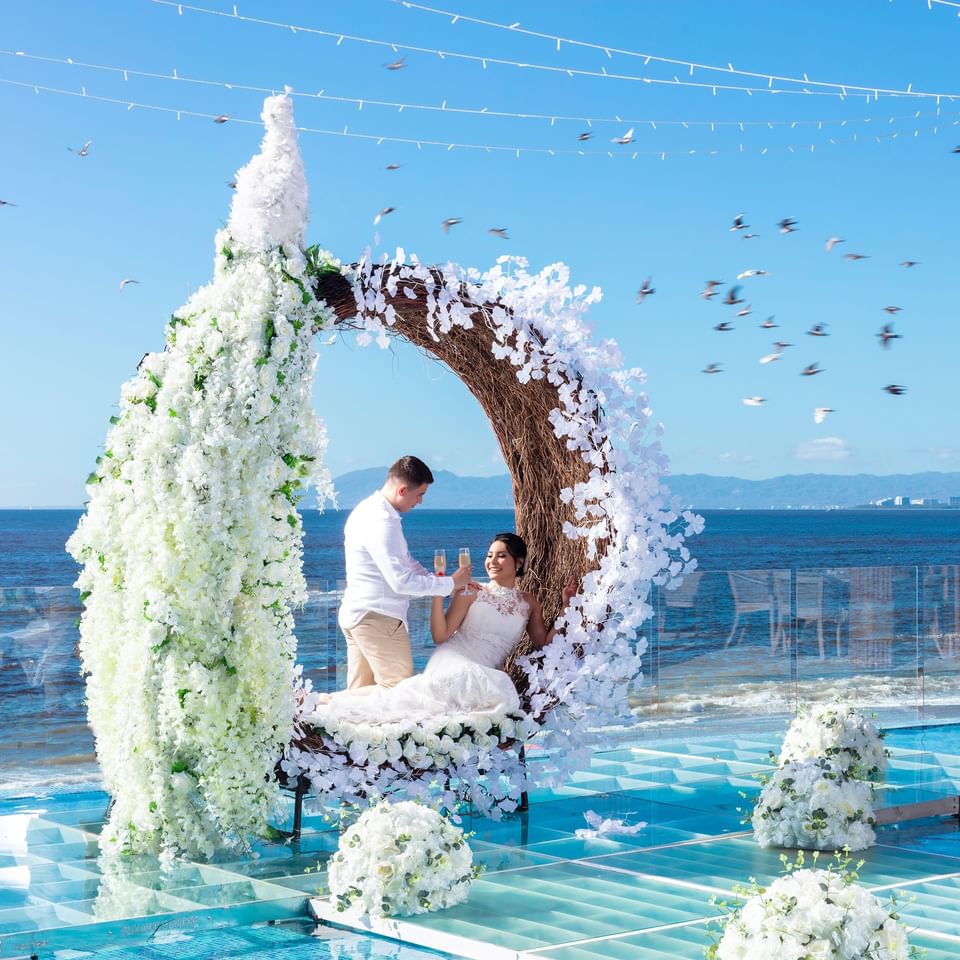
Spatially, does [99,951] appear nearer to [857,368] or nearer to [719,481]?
[857,368]

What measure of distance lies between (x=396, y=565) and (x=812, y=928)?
2.59m

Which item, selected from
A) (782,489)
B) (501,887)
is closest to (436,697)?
(501,887)

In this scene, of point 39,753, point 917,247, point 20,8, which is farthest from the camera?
point 917,247

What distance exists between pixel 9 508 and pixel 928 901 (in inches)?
3280

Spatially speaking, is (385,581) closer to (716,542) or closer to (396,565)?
(396,565)

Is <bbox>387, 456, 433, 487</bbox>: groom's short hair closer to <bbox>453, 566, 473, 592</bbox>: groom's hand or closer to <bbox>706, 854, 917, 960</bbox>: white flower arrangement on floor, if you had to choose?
<bbox>453, 566, 473, 592</bbox>: groom's hand

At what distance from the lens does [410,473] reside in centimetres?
551

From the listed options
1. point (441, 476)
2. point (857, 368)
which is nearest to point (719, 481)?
point (441, 476)

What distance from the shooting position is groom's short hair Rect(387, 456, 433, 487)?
5.50 metres

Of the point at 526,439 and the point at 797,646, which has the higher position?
the point at 526,439

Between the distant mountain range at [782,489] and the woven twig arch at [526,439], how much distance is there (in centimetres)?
5116

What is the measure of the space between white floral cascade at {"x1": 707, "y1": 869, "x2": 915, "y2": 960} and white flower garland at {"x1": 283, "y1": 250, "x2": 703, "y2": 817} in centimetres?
214

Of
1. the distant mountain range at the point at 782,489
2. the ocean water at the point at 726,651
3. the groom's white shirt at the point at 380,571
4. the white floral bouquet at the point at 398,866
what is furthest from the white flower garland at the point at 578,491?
the distant mountain range at the point at 782,489

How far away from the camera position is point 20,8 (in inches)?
787
